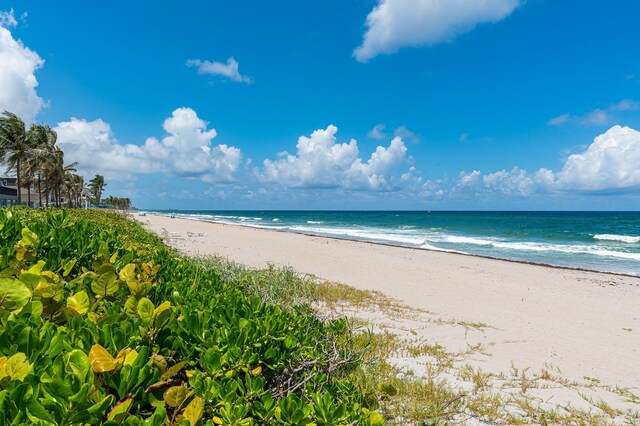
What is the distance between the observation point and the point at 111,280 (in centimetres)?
168

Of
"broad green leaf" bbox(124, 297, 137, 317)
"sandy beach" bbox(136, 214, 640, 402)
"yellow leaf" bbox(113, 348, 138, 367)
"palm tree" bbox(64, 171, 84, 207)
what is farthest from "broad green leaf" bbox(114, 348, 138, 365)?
"palm tree" bbox(64, 171, 84, 207)

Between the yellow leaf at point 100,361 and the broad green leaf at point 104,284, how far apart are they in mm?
778

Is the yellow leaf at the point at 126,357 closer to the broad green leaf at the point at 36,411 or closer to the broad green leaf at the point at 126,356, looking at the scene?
the broad green leaf at the point at 126,356

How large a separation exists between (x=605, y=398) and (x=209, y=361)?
15.1ft

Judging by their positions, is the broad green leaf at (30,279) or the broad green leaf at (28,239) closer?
the broad green leaf at (30,279)

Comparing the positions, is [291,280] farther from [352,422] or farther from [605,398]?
[352,422]

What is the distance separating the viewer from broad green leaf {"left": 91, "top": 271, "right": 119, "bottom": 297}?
65.7 inches

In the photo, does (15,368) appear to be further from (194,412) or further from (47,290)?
(47,290)

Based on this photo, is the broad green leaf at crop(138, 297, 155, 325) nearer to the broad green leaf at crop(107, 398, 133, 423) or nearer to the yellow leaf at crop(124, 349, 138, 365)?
the yellow leaf at crop(124, 349, 138, 365)

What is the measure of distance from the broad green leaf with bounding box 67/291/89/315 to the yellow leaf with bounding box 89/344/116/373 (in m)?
0.54

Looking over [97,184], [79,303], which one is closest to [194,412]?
[79,303]

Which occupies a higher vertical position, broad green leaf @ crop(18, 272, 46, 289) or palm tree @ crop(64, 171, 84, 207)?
palm tree @ crop(64, 171, 84, 207)

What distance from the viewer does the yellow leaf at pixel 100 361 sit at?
0.95m

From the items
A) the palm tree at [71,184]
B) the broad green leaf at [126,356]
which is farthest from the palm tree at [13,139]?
the broad green leaf at [126,356]
